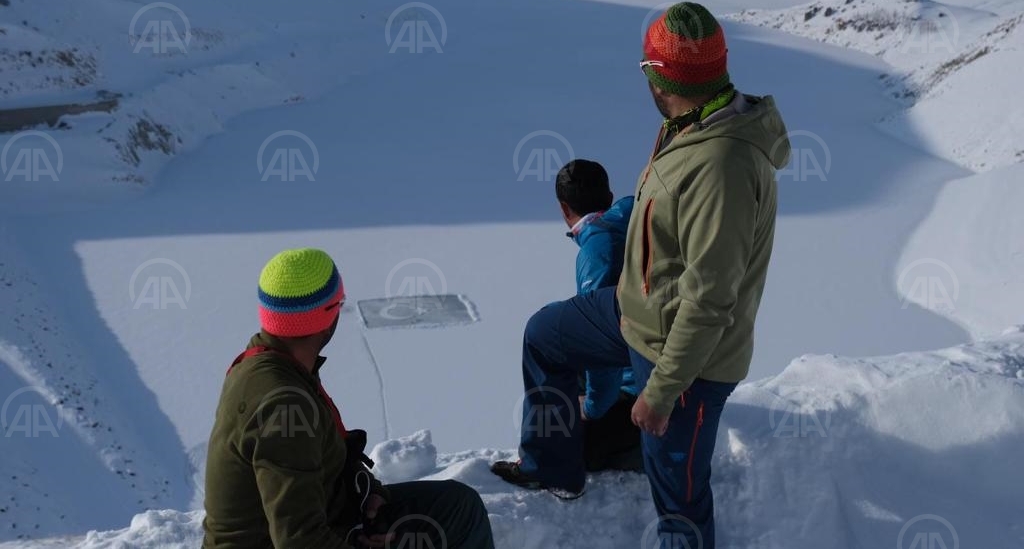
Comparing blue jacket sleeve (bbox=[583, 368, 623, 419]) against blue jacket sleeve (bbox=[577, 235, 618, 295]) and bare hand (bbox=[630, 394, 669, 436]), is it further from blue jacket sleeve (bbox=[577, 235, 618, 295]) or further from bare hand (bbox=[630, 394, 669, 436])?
bare hand (bbox=[630, 394, 669, 436])

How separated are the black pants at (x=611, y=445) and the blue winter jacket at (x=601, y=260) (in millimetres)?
44

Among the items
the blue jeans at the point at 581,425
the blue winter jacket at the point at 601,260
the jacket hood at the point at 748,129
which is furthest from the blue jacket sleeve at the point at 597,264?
the jacket hood at the point at 748,129

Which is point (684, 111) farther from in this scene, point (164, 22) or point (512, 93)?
point (164, 22)

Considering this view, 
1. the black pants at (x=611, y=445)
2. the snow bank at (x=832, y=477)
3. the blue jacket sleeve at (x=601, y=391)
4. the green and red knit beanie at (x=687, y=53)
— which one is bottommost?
the snow bank at (x=832, y=477)

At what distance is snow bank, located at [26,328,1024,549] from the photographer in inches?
108

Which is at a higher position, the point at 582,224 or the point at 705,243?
the point at 582,224

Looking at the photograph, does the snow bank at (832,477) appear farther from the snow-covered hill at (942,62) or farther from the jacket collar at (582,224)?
the snow-covered hill at (942,62)

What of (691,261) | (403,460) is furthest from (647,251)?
(403,460)

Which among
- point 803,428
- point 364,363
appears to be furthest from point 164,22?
point 803,428

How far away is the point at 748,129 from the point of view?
1.98 metres

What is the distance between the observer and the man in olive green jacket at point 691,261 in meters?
1.94

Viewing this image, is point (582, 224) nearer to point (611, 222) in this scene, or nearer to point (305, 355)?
point (611, 222)

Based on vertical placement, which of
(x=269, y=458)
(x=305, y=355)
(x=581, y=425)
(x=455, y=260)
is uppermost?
(x=455, y=260)

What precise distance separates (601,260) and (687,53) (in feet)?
2.89
